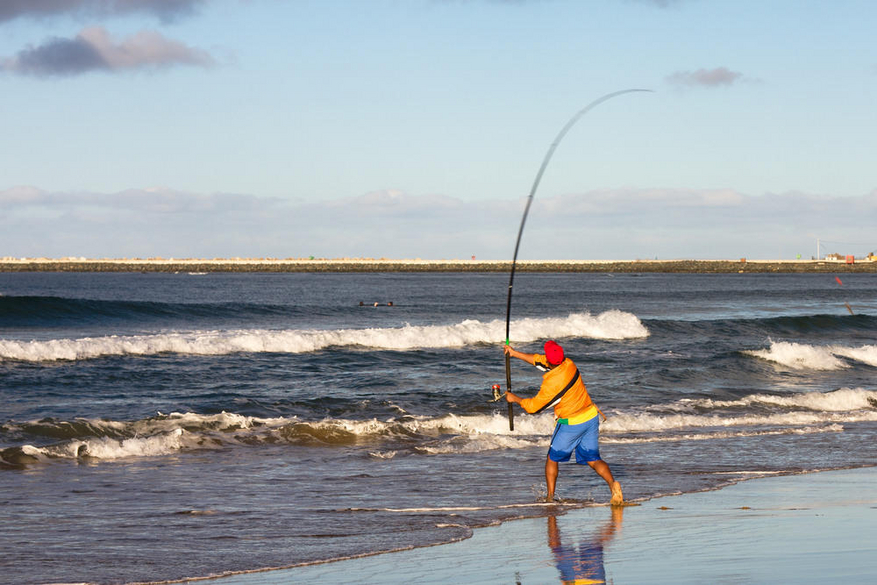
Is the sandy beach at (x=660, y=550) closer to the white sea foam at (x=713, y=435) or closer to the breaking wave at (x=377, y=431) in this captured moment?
the white sea foam at (x=713, y=435)

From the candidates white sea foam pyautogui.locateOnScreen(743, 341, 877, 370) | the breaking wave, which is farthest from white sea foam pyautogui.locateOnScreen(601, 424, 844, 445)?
white sea foam pyautogui.locateOnScreen(743, 341, 877, 370)

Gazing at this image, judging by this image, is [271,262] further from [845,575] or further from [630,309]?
[845,575]

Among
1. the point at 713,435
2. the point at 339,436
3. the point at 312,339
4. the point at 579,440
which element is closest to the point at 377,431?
the point at 339,436

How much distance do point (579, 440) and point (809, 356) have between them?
56.8ft

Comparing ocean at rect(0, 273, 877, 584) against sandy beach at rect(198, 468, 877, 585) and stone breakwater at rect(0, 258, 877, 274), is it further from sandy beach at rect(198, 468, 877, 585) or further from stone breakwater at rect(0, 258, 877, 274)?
stone breakwater at rect(0, 258, 877, 274)

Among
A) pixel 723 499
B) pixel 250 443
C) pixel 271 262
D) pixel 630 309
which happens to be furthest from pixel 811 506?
pixel 271 262

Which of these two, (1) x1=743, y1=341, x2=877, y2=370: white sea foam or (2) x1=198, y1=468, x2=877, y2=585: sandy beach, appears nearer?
(2) x1=198, y1=468, x2=877, y2=585: sandy beach

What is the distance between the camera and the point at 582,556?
653cm

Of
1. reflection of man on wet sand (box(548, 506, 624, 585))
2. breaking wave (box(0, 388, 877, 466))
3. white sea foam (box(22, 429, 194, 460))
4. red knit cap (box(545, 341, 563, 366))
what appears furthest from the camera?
breaking wave (box(0, 388, 877, 466))

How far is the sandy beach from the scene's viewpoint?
19.7 ft

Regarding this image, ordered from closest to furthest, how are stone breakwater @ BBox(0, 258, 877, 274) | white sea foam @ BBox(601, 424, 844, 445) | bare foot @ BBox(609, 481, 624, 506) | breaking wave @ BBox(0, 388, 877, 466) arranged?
1. bare foot @ BBox(609, 481, 624, 506)
2. breaking wave @ BBox(0, 388, 877, 466)
3. white sea foam @ BBox(601, 424, 844, 445)
4. stone breakwater @ BBox(0, 258, 877, 274)

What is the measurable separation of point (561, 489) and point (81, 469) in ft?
17.7

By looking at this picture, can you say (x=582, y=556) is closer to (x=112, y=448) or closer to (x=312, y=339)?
Answer: (x=112, y=448)

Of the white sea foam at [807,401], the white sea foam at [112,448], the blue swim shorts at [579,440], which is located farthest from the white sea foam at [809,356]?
the white sea foam at [112,448]
